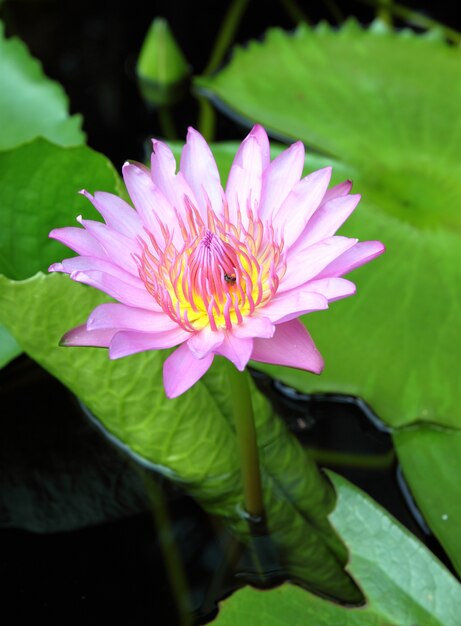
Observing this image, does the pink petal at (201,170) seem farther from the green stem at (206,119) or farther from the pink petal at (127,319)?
the green stem at (206,119)

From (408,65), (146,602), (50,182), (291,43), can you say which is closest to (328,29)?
(291,43)

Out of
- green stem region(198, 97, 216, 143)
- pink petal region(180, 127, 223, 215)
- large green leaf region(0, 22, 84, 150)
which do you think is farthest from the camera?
green stem region(198, 97, 216, 143)

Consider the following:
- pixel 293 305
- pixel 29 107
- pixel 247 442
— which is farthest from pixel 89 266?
pixel 29 107

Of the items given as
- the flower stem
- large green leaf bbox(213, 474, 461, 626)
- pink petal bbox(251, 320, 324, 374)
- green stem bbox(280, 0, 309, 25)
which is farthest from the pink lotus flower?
green stem bbox(280, 0, 309, 25)

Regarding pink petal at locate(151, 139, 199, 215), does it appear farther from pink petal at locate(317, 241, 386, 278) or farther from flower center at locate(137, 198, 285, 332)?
pink petal at locate(317, 241, 386, 278)

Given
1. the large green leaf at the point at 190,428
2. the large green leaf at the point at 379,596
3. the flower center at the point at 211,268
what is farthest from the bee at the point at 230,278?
the large green leaf at the point at 379,596

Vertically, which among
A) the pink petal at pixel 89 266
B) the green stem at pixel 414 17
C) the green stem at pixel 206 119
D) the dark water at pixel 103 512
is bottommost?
the dark water at pixel 103 512

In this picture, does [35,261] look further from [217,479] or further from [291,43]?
[291,43]
